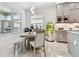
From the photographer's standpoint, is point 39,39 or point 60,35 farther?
point 60,35

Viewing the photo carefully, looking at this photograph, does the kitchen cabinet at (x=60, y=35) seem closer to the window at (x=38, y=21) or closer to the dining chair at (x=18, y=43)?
the window at (x=38, y=21)

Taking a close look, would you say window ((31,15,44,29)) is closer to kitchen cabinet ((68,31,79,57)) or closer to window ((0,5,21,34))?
window ((0,5,21,34))

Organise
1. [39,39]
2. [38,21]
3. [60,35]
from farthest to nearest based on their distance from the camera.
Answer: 1. [60,35]
2. [38,21]
3. [39,39]

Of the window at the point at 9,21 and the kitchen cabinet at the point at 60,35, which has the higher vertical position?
the window at the point at 9,21

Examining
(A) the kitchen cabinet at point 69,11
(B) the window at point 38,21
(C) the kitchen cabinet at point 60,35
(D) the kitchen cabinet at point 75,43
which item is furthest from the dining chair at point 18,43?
(A) the kitchen cabinet at point 69,11

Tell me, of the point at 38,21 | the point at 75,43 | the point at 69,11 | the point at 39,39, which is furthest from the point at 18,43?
the point at 69,11

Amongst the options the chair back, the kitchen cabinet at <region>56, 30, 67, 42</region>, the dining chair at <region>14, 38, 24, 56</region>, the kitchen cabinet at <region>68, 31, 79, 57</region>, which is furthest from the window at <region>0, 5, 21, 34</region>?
the kitchen cabinet at <region>56, 30, 67, 42</region>

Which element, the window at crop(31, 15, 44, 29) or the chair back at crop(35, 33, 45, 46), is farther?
the window at crop(31, 15, 44, 29)

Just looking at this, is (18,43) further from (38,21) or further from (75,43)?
(75,43)

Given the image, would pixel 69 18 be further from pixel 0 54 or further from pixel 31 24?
pixel 0 54

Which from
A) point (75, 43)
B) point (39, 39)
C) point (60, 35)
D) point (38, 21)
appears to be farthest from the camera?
point (60, 35)

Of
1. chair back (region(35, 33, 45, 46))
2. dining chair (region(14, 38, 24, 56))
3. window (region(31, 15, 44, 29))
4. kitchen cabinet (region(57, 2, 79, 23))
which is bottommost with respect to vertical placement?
dining chair (region(14, 38, 24, 56))

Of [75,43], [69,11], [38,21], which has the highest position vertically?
[69,11]

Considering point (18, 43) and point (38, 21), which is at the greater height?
point (38, 21)
